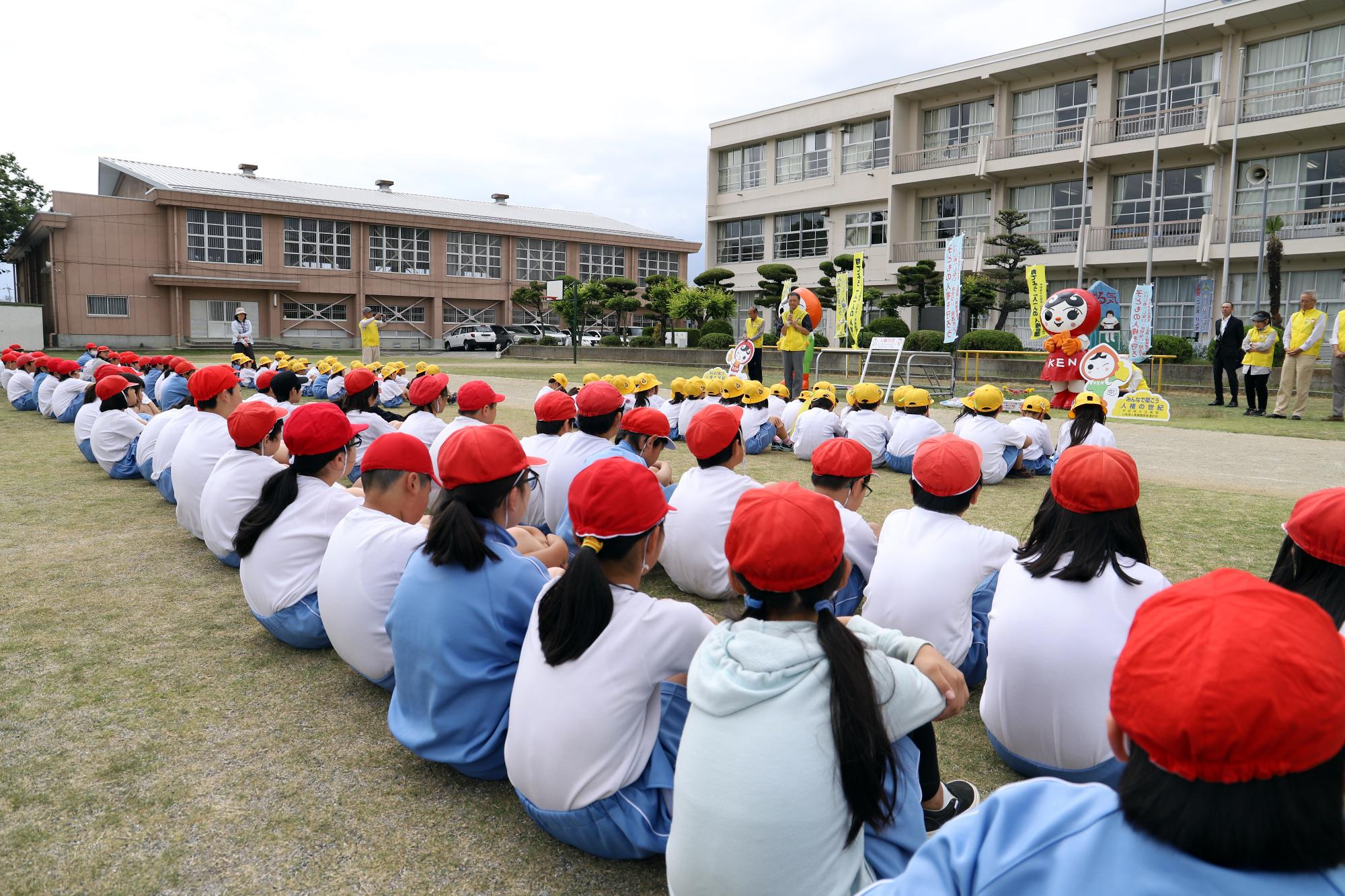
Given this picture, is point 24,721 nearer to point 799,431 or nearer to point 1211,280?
point 799,431

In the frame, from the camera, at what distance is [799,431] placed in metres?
8.73

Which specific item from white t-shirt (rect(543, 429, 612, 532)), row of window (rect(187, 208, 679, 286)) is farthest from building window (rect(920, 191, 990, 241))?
white t-shirt (rect(543, 429, 612, 532))

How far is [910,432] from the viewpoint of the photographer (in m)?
7.82

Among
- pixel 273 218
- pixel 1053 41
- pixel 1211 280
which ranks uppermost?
pixel 1053 41

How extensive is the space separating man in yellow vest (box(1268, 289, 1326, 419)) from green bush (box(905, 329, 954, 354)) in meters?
10.7

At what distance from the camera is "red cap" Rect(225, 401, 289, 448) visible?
4.48m

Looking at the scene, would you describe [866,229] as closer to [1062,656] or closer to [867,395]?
[867,395]

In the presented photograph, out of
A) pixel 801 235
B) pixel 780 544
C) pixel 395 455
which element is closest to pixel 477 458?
pixel 395 455

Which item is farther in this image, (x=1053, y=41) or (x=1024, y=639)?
(x=1053, y=41)

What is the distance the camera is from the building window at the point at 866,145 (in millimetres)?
32469

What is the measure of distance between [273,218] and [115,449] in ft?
104

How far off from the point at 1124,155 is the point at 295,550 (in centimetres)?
2767

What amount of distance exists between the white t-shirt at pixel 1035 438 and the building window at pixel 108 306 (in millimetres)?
35286

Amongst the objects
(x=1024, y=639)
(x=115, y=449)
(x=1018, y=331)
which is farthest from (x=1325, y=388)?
(x=115, y=449)
